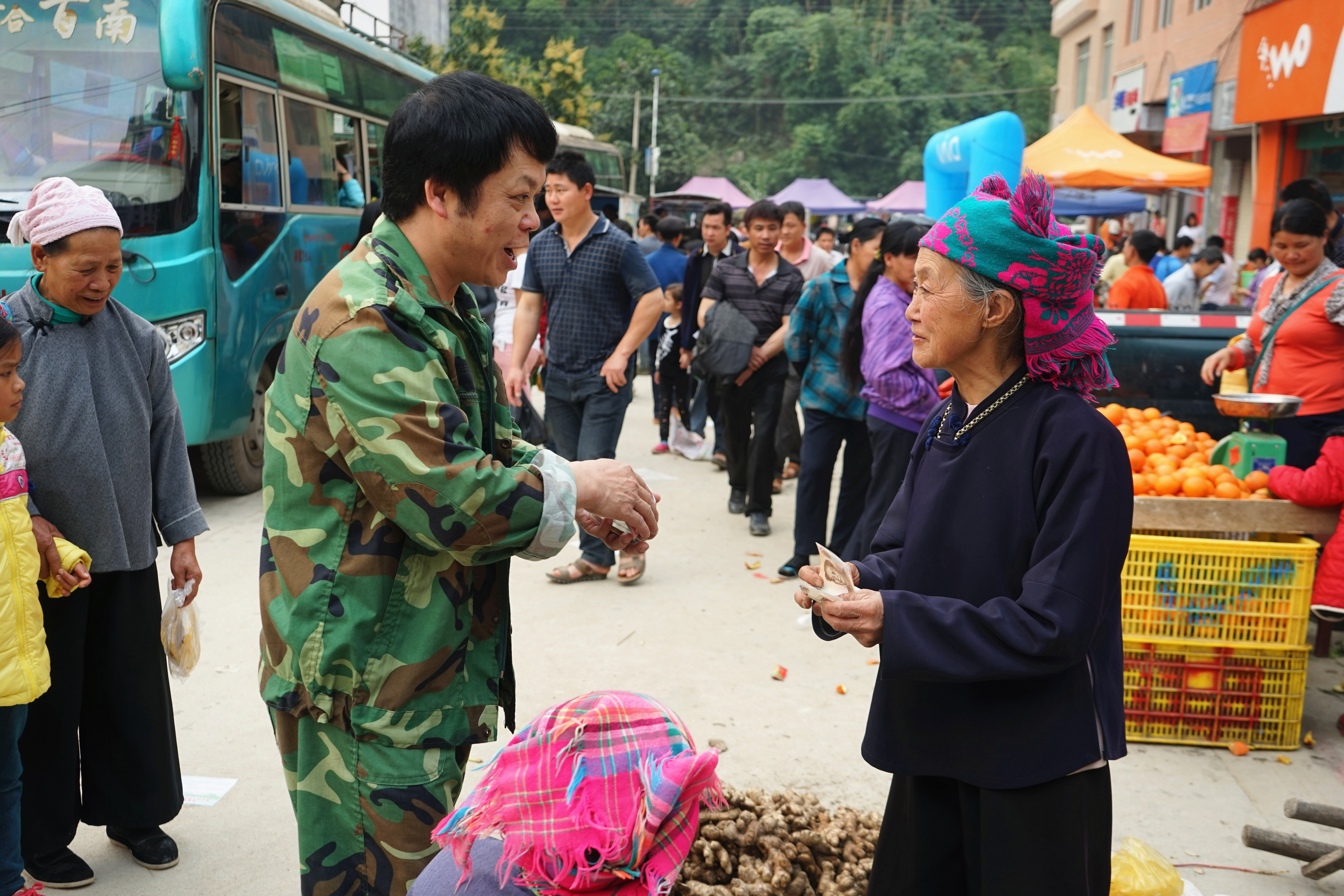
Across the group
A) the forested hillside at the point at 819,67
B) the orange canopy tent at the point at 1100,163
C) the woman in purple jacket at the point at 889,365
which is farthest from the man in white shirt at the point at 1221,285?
the forested hillside at the point at 819,67

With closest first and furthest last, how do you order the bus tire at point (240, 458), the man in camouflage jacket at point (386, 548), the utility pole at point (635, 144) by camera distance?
the man in camouflage jacket at point (386, 548)
the bus tire at point (240, 458)
the utility pole at point (635, 144)

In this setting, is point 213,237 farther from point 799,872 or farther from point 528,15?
point 528,15

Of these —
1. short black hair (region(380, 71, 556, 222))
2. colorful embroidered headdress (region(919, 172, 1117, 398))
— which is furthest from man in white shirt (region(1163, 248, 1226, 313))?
short black hair (region(380, 71, 556, 222))

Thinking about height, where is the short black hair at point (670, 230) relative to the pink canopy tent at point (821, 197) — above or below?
below

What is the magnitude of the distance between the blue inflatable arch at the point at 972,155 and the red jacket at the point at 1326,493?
3.89m

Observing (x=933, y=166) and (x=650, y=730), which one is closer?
(x=650, y=730)

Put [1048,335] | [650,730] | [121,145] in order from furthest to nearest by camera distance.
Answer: [121,145]
[1048,335]
[650,730]

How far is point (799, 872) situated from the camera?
278cm

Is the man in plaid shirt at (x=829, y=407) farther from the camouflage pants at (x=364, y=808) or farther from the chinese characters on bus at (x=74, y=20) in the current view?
the chinese characters on bus at (x=74, y=20)

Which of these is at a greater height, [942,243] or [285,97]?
[285,97]

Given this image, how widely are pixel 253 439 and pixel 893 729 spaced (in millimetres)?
6701

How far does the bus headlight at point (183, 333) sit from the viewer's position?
20.9 feet

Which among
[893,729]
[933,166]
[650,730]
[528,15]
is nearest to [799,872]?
[893,729]

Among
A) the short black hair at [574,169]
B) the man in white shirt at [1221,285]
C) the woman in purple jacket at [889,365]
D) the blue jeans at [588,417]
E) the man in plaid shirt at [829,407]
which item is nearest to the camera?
the woman in purple jacket at [889,365]
